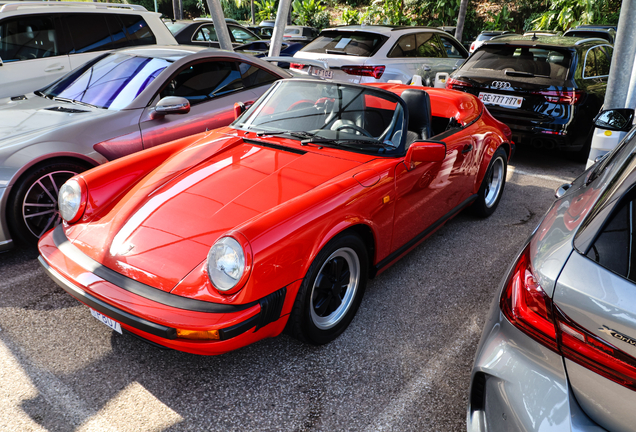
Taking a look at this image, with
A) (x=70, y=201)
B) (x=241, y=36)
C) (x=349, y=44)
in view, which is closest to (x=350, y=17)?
(x=241, y=36)

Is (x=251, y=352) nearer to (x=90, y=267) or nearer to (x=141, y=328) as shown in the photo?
(x=141, y=328)

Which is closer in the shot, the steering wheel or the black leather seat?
the steering wheel

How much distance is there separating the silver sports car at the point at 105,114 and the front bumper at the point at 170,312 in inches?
60.8

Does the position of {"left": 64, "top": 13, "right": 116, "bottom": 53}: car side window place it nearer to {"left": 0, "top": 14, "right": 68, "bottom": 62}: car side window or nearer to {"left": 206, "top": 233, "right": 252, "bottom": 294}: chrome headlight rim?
{"left": 0, "top": 14, "right": 68, "bottom": 62}: car side window

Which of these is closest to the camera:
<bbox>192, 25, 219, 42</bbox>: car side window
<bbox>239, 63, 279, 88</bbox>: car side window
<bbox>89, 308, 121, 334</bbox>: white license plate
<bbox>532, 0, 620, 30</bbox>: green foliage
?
<bbox>89, 308, 121, 334</bbox>: white license plate

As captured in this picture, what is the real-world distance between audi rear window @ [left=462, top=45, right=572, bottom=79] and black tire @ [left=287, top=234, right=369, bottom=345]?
4.45 metres

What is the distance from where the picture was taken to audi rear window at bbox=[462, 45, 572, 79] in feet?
19.4

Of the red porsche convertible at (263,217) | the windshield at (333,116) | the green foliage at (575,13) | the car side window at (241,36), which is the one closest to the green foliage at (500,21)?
the green foliage at (575,13)

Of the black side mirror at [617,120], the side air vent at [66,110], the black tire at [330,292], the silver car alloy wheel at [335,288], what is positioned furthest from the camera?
the side air vent at [66,110]

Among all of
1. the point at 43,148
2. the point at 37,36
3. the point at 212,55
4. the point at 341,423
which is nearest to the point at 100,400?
the point at 341,423

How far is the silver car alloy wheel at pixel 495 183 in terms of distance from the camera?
469cm

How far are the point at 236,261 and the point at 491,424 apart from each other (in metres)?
1.22

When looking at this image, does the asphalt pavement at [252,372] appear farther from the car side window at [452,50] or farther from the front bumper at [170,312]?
the car side window at [452,50]

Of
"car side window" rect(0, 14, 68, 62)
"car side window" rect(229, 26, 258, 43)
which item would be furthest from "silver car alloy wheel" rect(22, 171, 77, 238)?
"car side window" rect(229, 26, 258, 43)
